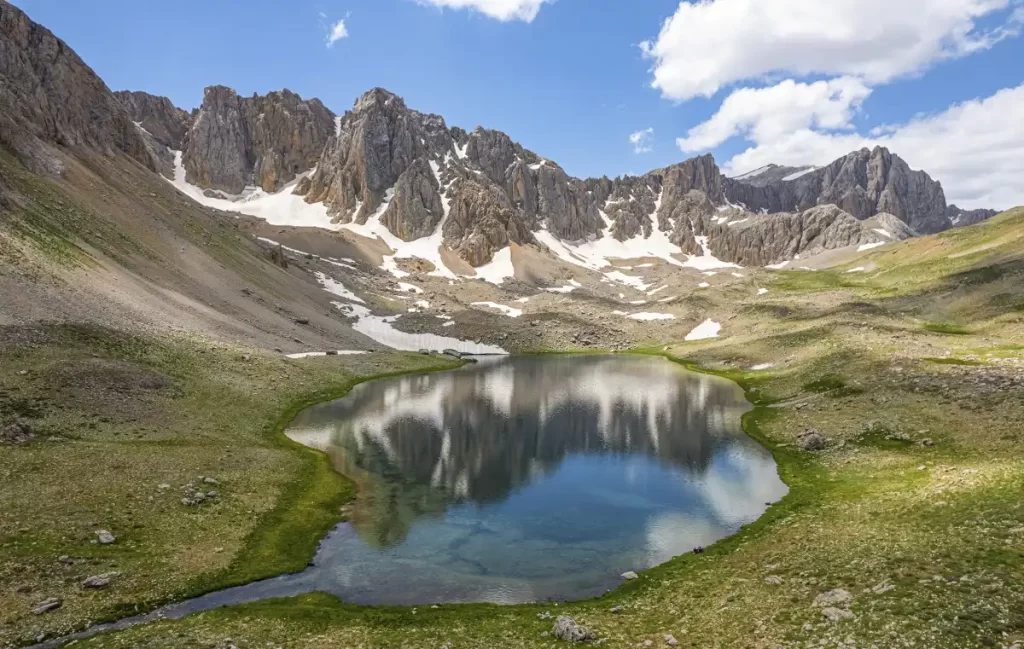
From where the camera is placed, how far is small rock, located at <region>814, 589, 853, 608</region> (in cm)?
2347

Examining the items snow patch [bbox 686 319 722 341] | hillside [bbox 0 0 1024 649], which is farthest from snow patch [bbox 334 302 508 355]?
snow patch [bbox 686 319 722 341]

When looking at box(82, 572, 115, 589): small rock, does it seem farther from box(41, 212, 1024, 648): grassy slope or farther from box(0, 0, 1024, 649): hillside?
box(41, 212, 1024, 648): grassy slope

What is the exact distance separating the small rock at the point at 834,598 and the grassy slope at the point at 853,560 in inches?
20.1

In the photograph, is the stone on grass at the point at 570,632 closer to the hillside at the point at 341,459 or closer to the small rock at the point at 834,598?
the hillside at the point at 341,459

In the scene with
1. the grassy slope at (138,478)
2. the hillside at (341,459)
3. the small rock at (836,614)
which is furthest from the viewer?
the grassy slope at (138,478)

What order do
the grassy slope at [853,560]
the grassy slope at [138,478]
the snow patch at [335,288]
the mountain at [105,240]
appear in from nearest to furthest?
the grassy slope at [853,560], the grassy slope at [138,478], the mountain at [105,240], the snow patch at [335,288]

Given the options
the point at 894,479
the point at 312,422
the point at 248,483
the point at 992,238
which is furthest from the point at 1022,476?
the point at 992,238

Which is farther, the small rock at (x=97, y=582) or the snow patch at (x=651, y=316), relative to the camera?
the snow patch at (x=651, y=316)

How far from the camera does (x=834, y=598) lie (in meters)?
23.9

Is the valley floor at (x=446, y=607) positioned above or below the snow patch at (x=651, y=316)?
below

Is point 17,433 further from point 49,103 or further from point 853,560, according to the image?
point 49,103

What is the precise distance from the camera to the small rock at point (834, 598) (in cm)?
2347

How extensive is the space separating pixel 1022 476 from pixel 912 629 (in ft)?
63.6

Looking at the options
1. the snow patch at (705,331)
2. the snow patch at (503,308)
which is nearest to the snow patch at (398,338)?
the snow patch at (503,308)
